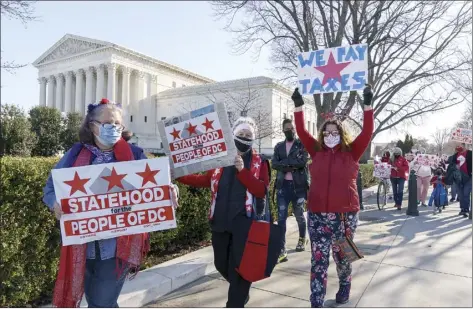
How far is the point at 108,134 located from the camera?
2.62m

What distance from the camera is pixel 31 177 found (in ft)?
11.8

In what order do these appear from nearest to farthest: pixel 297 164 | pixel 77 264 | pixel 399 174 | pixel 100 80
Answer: pixel 77 264 < pixel 297 164 < pixel 399 174 < pixel 100 80

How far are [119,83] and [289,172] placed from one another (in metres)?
68.1

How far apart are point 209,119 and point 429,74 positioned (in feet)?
62.9

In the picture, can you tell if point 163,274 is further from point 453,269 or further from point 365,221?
point 365,221

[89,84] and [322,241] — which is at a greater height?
[89,84]

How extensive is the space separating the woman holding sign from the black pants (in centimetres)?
85

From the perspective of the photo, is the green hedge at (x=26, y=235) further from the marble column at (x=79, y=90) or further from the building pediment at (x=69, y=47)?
the marble column at (x=79, y=90)

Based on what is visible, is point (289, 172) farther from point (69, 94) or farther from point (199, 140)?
point (69, 94)

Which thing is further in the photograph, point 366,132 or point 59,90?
point 59,90

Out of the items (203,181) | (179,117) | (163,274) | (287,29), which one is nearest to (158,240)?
(163,274)

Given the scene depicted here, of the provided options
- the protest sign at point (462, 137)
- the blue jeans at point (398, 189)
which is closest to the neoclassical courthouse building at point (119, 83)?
the blue jeans at point (398, 189)

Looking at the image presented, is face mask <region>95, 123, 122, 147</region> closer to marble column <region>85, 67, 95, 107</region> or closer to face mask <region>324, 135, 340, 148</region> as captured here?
face mask <region>324, 135, 340, 148</region>

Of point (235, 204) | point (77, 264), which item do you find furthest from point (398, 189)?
point (77, 264)
